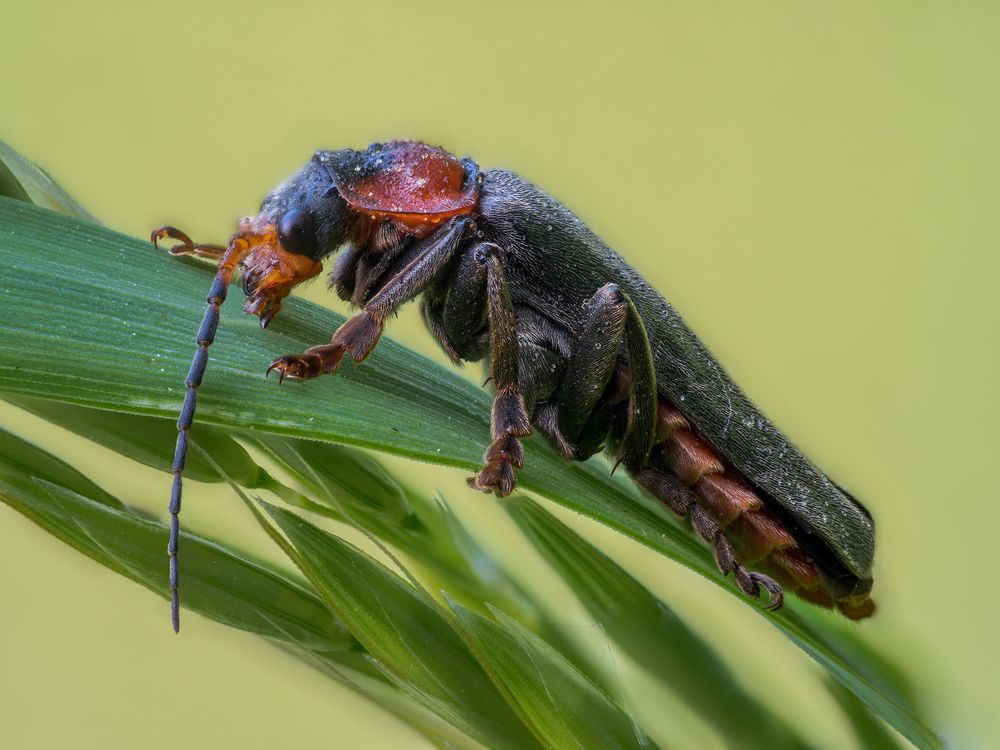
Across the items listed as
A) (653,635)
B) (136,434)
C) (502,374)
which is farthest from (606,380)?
(136,434)

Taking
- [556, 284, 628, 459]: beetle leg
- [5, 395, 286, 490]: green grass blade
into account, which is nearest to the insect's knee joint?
[556, 284, 628, 459]: beetle leg

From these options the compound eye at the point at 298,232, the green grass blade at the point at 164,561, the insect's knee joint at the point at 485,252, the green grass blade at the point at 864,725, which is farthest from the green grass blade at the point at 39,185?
the green grass blade at the point at 864,725

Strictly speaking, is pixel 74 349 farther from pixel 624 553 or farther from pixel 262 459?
pixel 624 553

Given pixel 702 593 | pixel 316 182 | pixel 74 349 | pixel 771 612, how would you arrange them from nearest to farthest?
pixel 74 349
pixel 771 612
pixel 316 182
pixel 702 593

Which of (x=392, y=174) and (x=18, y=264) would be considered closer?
(x=18, y=264)

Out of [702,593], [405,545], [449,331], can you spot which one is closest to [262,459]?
[405,545]
